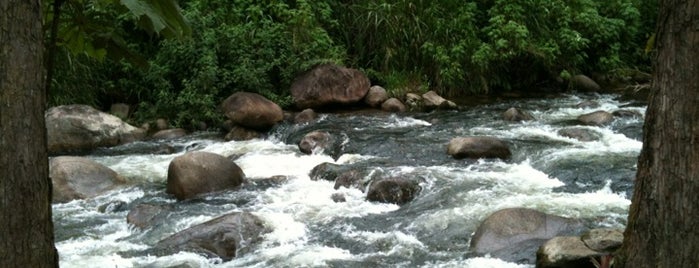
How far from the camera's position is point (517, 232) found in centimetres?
626

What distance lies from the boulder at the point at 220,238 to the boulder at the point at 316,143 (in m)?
3.04

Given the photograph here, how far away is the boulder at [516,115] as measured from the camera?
1126 cm

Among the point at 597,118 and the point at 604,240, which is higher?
the point at 597,118

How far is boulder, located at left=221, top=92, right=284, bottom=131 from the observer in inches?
430

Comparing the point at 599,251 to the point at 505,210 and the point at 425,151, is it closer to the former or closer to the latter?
the point at 505,210

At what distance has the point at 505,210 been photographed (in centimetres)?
650

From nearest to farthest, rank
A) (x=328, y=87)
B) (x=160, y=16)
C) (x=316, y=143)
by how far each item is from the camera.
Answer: (x=160, y=16), (x=316, y=143), (x=328, y=87)

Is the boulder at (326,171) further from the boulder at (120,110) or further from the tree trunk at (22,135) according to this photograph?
the tree trunk at (22,135)

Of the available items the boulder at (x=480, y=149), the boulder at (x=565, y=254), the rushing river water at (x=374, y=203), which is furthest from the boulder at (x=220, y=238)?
the boulder at (x=480, y=149)

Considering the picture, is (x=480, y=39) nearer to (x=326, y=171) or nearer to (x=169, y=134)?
(x=169, y=134)

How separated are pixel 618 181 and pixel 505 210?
188 cm

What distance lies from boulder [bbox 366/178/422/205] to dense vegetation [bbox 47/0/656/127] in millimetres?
4249

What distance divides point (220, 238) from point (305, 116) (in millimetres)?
5214

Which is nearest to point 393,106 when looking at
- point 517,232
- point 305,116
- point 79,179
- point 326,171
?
point 305,116
